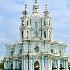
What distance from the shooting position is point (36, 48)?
193 feet

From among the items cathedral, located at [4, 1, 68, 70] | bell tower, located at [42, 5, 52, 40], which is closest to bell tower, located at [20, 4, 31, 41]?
cathedral, located at [4, 1, 68, 70]

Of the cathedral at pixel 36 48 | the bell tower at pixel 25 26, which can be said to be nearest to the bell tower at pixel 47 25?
the cathedral at pixel 36 48

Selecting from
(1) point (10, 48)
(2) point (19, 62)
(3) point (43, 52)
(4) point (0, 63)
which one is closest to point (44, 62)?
(3) point (43, 52)

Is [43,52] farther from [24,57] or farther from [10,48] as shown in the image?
[10,48]

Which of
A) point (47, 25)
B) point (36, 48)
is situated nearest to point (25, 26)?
point (47, 25)

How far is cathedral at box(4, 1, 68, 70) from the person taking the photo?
58156mm

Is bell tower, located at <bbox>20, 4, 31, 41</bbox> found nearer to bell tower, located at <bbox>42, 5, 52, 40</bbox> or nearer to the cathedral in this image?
the cathedral

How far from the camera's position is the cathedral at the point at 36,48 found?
2290 inches

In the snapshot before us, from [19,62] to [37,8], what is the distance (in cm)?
1277

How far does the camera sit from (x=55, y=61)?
61.1m

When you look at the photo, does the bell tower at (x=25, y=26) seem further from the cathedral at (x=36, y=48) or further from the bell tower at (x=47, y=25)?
the bell tower at (x=47, y=25)

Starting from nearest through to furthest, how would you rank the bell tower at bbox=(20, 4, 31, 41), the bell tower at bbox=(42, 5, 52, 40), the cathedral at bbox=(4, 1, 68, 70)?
the cathedral at bbox=(4, 1, 68, 70) → the bell tower at bbox=(42, 5, 52, 40) → the bell tower at bbox=(20, 4, 31, 41)

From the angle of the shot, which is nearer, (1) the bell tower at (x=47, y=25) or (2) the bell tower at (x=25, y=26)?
(1) the bell tower at (x=47, y=25)

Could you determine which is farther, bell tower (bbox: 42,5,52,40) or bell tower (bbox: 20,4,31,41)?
bell tower (bbox: 20,4,31,41)
